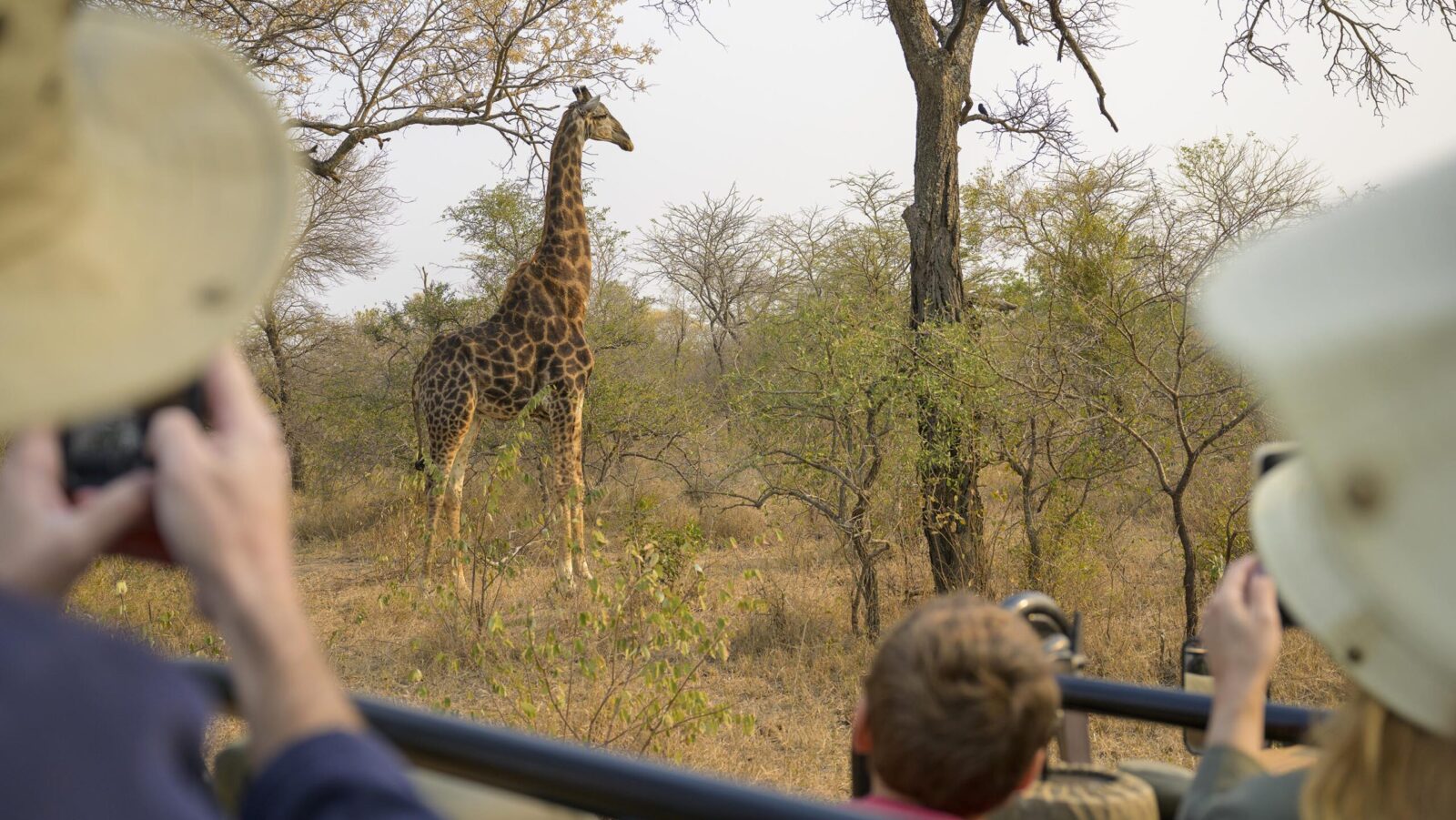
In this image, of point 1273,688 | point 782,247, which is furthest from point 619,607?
point 782,247

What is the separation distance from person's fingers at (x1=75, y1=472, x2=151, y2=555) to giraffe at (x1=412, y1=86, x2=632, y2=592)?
646 cm

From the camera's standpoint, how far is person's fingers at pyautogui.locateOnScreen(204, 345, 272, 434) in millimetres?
681

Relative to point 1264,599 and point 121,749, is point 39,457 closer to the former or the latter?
point 121,749

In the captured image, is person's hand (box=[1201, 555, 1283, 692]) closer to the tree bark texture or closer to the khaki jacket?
the khaki jacket

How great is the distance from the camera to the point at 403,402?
10664 millimetres

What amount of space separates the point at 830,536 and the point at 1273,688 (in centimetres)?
322

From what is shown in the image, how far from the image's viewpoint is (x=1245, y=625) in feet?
3.39

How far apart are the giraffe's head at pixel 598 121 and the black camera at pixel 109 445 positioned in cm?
719

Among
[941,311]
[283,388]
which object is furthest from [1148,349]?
[283,388]

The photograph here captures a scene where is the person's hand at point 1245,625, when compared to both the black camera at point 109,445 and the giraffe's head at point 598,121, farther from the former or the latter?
the giraffe's head at point 598,121

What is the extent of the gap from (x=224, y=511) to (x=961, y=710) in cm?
81

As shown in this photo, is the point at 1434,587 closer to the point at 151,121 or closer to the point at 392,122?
the point at 151,121

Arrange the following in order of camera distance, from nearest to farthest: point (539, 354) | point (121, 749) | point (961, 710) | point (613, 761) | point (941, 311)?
point (121, 749) < point (613, 761) < point (961, 710) < point (941, 311) < point (539, 354)

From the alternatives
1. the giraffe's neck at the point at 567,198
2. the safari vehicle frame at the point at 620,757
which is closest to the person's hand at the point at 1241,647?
the safari vehicle frame at the point at 620,757
